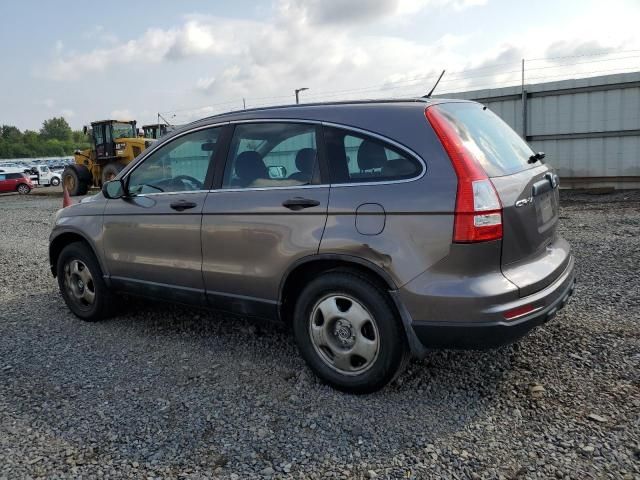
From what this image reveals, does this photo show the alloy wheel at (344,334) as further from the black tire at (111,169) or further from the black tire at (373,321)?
the black tire at (111,169)

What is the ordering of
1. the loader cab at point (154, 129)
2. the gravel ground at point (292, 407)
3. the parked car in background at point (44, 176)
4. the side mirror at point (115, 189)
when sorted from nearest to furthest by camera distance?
the gravel ground at point (292, 407)
the side mirror at point (115, 189)
the loader cab at point (154, 129)
the parked car in background at point (44, 176)

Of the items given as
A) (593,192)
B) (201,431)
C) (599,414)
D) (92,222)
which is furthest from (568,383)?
(593,192)

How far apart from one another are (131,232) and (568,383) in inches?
130

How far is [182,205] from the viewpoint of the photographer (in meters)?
3.91

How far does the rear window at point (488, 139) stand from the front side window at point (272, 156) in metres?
0.86

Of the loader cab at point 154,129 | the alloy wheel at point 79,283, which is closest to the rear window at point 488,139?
the alloy wheel at point 79,283

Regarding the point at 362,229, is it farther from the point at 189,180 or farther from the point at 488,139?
the point at 189,180

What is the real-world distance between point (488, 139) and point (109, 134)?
21140 millimetres

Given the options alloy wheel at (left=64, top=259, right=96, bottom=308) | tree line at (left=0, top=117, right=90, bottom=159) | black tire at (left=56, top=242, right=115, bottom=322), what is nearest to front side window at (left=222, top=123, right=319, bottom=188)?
black tire at (left=56, top=242, right=115, bottom=322)

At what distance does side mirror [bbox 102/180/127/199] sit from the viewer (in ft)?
14.4

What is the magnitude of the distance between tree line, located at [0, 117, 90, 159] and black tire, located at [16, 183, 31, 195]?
75328mm

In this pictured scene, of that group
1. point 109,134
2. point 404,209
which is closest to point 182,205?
point 404,209

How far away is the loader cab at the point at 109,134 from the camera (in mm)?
21703

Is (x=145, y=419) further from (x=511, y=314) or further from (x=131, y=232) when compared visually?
(x=511, y=314)
